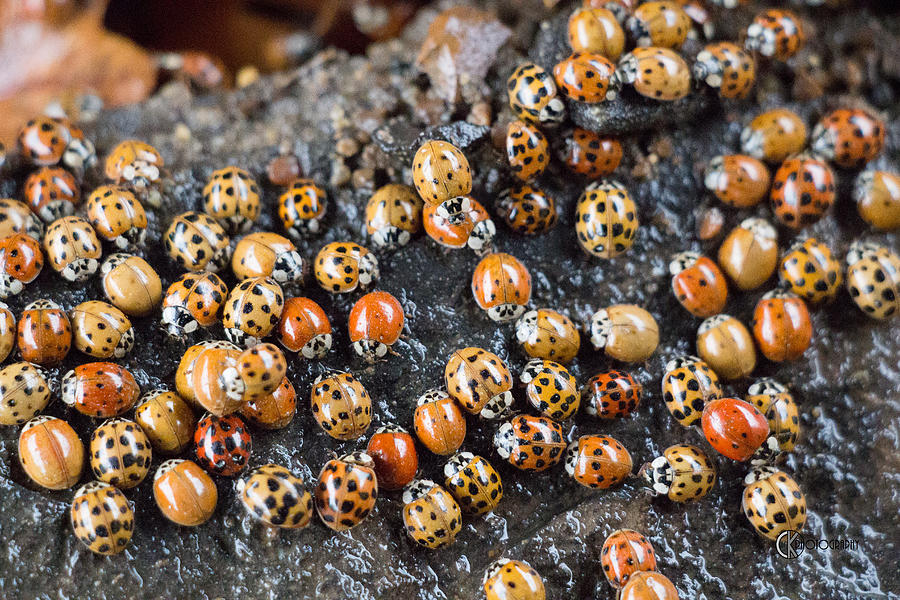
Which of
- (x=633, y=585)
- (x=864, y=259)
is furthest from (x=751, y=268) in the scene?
(x=633, y=585)

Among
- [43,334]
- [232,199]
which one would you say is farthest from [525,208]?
[43,334]

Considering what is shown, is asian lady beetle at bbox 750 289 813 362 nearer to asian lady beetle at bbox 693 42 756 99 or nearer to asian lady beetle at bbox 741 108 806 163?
asian lady beetle at bbox 741 108 806 163

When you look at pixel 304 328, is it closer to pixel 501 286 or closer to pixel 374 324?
pixel 374 324

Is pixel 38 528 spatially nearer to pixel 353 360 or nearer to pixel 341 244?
pixel 353 360

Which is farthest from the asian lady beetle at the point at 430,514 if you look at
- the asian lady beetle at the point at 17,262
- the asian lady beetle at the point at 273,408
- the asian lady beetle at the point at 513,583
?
the asian lady beetle at the point at 17,262

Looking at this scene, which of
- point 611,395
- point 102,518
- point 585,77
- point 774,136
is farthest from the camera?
point 774,136
